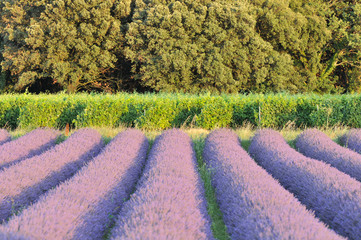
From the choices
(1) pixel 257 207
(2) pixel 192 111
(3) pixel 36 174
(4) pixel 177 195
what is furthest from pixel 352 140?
(3) pixel 36 174

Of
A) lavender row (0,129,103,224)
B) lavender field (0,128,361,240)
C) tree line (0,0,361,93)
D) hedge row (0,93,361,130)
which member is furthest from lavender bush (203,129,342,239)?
tree line (0,0,361,93)

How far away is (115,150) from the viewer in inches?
257

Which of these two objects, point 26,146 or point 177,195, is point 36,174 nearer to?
point 177,195

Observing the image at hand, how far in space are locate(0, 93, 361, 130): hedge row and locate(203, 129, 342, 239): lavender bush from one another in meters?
5.60

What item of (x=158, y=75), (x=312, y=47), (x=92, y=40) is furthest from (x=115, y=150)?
(x=312, y=47)

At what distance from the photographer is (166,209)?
3.21 m

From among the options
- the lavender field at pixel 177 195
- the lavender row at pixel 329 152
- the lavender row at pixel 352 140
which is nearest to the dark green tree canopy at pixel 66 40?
the lavender field at pixel 177 195

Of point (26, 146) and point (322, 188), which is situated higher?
point (322, 188)

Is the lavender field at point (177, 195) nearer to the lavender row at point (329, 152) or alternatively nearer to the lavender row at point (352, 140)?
the lavender row at point (329, 152)

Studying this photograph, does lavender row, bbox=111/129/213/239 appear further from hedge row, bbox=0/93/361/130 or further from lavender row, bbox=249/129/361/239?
hedge row, bbox=0/93/361/130

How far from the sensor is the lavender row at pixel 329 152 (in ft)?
19.1

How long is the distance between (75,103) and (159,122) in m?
3.28

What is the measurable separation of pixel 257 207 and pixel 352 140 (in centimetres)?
666

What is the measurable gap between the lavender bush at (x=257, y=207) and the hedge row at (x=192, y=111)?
18.4 feet
